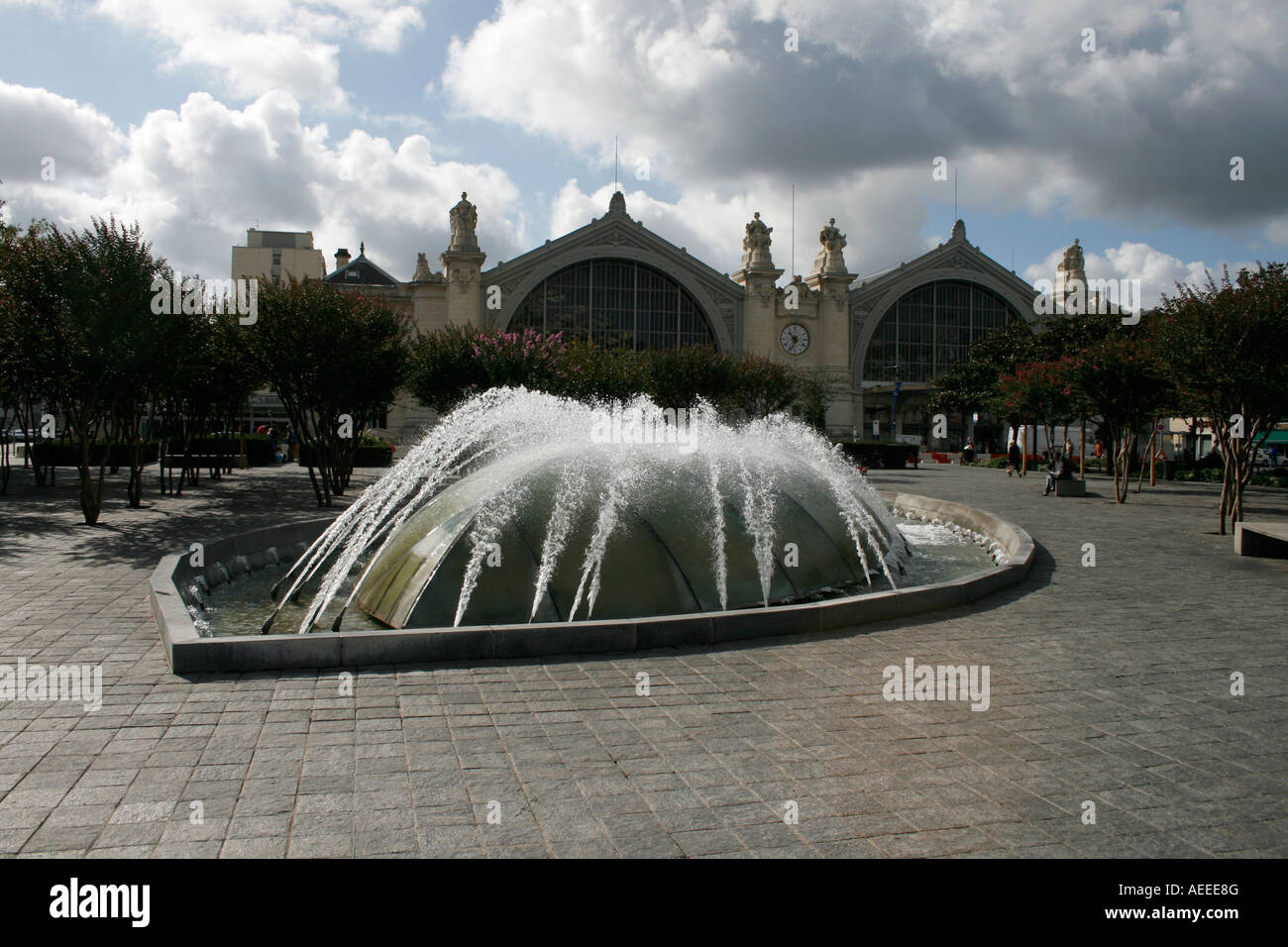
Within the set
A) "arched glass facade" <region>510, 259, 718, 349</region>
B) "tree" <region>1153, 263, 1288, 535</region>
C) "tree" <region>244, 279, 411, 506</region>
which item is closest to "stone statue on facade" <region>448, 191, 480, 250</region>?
"arched glass facade" <region>510, 259, 718, 349</region>

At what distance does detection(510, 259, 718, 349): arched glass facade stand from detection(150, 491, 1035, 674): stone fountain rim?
64.5 meters

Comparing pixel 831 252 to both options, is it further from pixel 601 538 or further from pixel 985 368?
pixel 601 538

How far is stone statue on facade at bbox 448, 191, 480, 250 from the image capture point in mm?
71750

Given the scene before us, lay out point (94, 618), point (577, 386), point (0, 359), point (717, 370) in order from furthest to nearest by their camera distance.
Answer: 1. point (717, 370)
2. point (577, 386)
3. point (0, 359)
4. point (94, 618)

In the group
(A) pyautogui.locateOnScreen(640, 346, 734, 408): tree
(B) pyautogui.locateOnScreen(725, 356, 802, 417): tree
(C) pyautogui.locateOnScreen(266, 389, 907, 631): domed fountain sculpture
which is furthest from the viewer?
(B) pyautogui.locateOnScreen(725, 356, 802, 417): tree

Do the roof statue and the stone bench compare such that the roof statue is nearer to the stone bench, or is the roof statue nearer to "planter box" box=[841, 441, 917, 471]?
"planter box" box=[841, 441, 917, 471]

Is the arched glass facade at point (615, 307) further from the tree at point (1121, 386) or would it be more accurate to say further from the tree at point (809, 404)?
the tree at point (1121, 386)

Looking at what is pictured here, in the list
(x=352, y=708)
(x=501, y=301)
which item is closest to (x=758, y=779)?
(x=352, y=708)

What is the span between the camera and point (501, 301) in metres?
72.6

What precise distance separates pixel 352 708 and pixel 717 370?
4244 cm

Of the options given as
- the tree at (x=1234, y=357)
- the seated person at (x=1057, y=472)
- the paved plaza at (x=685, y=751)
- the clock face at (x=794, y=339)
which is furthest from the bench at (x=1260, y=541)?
the clock face at (x=794, y=339)

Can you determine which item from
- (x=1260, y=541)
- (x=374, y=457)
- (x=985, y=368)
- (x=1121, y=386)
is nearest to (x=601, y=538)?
(x=1260, y=541)

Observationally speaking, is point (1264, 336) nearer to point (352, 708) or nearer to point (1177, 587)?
point (1177, 587)

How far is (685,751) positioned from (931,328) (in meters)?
84.9
